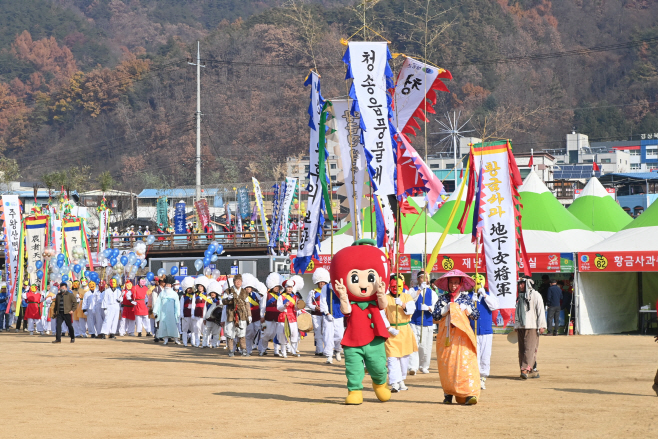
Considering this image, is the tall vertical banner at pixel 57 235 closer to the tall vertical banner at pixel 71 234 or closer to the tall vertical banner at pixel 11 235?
the tall vertical banner at pixel 71 234

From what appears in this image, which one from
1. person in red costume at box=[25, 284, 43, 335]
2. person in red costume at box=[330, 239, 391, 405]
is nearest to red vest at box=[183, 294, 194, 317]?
person in red costume at box=[25, 284, 43, 335]

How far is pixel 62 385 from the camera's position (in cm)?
1120

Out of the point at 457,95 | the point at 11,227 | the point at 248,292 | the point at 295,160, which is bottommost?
the point at 248,292

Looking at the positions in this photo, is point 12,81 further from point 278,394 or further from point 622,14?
point 278,394

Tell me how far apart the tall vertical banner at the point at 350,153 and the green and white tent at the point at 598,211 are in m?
13.7

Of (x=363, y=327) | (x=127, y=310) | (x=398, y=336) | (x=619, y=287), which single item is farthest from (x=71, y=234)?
(x=363, y=327)

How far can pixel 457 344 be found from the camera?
9336 millimetres

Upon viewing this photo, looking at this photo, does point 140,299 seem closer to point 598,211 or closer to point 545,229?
point 545,229

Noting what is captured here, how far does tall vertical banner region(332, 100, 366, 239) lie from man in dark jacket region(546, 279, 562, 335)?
358 inches

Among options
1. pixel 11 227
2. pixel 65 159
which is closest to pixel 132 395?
pixel 11 227

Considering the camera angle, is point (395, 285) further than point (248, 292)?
No

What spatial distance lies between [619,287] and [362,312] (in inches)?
571

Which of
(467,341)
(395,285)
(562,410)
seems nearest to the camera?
(562,410)

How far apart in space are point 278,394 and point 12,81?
123 metres
